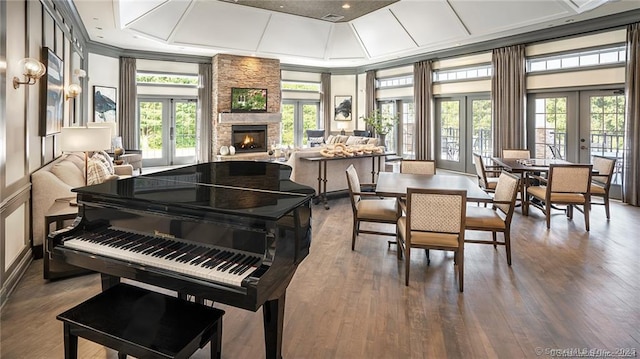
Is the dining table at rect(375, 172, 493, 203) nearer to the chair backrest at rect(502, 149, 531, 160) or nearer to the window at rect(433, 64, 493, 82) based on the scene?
the chair backrest at rect(502, 149, 531, 160)

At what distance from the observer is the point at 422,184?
413 centimetres

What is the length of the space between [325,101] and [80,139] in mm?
9949

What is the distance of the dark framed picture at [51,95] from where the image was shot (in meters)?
4.24

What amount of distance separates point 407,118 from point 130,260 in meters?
10.7

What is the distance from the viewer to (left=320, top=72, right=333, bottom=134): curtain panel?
1330 centimetres

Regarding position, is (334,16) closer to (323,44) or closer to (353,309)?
(323,44)

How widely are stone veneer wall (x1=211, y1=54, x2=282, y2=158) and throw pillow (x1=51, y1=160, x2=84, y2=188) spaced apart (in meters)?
6.38

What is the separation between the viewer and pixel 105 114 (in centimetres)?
941

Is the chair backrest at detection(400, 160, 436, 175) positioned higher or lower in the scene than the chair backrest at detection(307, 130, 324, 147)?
lower

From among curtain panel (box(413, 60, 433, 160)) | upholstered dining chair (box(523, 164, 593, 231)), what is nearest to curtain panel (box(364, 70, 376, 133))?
curtain panel (box(413, 60, 433, 160))

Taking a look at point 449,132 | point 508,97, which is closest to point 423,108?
point 449,132

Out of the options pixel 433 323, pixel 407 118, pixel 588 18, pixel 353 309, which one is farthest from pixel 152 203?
pixel 407 118

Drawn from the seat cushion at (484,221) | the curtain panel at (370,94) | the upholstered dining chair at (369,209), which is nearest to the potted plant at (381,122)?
the curtain panel at (370,94)

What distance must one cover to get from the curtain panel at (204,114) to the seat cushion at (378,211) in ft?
26.2
